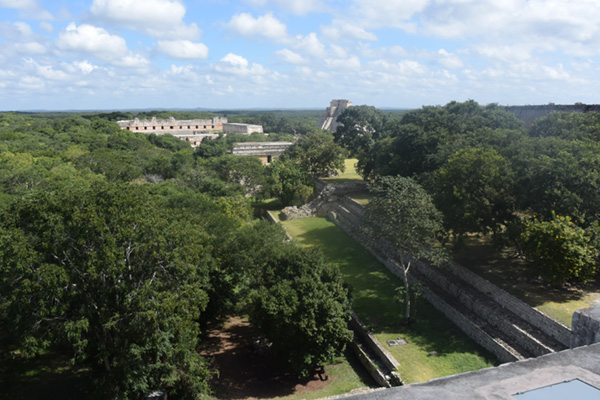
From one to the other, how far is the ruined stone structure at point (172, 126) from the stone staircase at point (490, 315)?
2412 inches

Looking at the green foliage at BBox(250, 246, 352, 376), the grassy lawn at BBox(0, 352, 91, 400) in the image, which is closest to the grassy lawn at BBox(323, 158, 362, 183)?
the green foliage at BBox(250, 246, 352, 376)

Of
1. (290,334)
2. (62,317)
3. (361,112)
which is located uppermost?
(361,112)

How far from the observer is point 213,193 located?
2898 centimetres

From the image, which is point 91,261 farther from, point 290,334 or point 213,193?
point 213,193

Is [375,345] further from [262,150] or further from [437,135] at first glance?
[262,150]

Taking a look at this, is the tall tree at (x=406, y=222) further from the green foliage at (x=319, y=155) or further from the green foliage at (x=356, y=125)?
the green foliage at (x=356, y=125)

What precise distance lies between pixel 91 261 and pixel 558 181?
1548 centimetres

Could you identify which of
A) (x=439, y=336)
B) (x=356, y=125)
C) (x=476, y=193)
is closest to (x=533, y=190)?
(x=476, y=193)

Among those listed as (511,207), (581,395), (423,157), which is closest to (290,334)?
(581,395)

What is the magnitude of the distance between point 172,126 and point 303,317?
222 ft

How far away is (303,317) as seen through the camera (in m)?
13.1

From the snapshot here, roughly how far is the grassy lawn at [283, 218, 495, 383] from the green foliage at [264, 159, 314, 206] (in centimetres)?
874

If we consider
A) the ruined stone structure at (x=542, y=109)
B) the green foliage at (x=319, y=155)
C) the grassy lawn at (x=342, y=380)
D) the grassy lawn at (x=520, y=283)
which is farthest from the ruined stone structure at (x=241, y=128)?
the grassy lawn at (x=342, y=380)

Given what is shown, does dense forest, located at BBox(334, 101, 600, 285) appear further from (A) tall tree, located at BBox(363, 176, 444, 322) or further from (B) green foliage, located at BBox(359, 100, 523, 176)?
(A) tall tree, located at BBox(363, 176, 444, 322)
